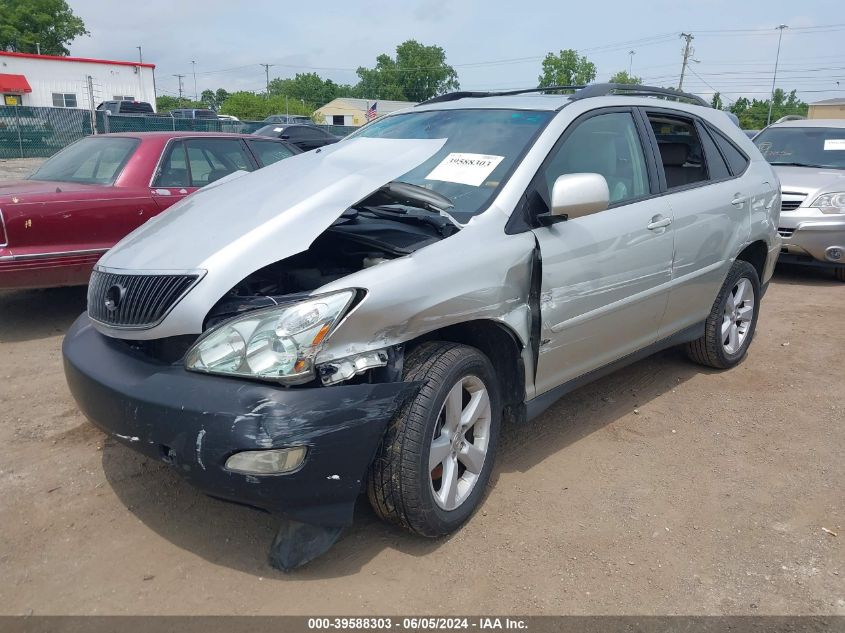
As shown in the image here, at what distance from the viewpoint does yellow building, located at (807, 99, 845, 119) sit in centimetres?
4606

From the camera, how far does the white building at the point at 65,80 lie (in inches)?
1485

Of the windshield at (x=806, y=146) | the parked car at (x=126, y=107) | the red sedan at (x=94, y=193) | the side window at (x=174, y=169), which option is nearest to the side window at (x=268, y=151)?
the red sedan at (x=94, y=193)

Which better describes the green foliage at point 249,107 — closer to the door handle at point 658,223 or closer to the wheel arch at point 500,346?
the door handle at point 658,223

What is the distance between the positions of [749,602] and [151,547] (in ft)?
7.57

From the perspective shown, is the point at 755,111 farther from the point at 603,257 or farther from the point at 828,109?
the point at 603,257

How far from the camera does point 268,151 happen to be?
6.94 m

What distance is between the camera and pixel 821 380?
15.9 feet

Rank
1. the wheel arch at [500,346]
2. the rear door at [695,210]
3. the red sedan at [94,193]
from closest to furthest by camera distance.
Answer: the wheel arch at [500,346] < the rear door at [695,210] < the red sedan at [94,193]

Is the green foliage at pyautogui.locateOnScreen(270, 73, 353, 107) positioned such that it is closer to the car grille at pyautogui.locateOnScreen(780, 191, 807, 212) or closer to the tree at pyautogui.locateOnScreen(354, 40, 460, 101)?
the tree at pyautogui.locateOnScreen(354, 40, 460, 101)

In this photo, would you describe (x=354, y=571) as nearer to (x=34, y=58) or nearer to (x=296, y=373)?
(x=296, y=373)

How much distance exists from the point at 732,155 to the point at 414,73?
10162 cm

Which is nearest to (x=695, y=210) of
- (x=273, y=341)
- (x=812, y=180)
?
→ (x=273, y=341)

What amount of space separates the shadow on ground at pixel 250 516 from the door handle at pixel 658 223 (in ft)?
3.79

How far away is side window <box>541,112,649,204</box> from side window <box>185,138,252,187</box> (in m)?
3.78
